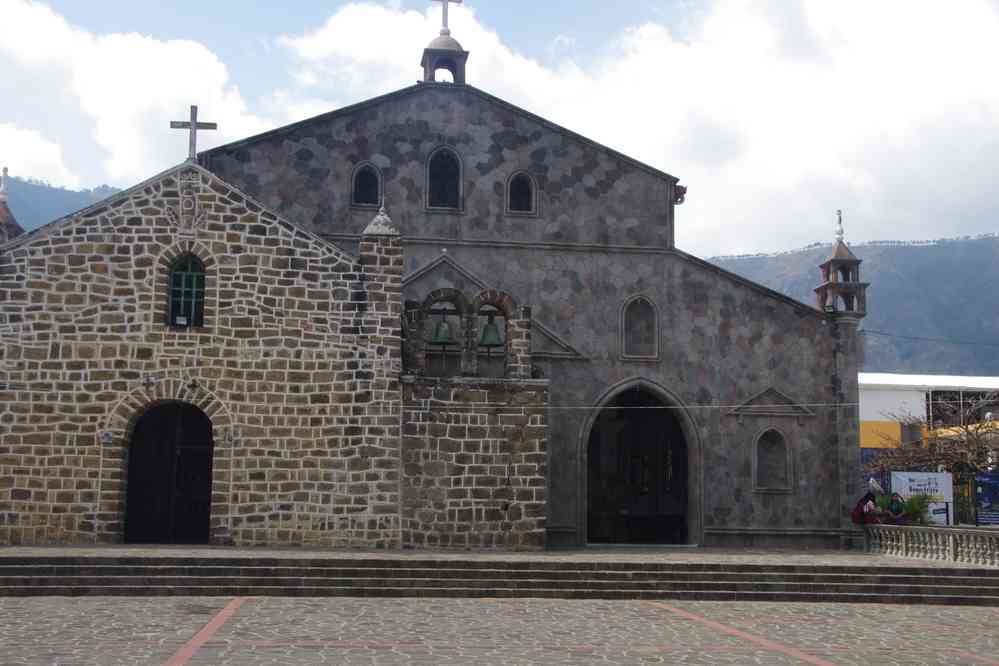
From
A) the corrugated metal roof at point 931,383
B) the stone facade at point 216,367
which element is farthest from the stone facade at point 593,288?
the corrugated metal roof at point 931,383

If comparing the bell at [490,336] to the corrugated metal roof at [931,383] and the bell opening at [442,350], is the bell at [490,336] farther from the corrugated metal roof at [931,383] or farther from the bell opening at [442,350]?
the corrugated metal roof at [931,383]

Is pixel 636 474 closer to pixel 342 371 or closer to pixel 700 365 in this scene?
pixel 700 365

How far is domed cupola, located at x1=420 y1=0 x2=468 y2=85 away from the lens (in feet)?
92.2

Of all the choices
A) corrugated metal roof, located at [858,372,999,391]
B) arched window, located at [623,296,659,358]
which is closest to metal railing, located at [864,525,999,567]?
arched window, located at [623,296,659,358]

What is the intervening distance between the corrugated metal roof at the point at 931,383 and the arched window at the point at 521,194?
1336 inches

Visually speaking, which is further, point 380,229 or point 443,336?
point 443,336

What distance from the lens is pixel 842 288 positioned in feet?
91.3

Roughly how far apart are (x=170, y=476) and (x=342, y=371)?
3856 millimetres

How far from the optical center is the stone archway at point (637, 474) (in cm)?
2744

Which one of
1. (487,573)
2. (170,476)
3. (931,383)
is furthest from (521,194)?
(931,383)

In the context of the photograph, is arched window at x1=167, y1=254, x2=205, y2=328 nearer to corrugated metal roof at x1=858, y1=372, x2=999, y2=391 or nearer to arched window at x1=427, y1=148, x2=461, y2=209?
arched window at x1=427, y1=148, x2=461, y2=209

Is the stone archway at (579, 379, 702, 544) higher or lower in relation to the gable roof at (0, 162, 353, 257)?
lower

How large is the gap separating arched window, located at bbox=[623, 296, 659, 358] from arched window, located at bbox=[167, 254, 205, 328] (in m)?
9.91

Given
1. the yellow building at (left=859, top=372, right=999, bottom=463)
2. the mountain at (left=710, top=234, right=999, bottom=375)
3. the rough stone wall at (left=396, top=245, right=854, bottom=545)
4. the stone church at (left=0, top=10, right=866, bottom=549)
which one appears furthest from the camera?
the mountain at (left=710, top=234, right=999, bottom=375)
